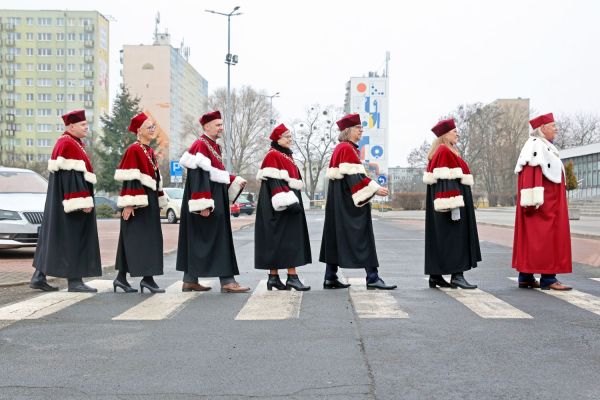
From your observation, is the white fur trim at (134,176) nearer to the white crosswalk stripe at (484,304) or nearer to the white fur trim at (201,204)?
the white fur trim at (201,204)

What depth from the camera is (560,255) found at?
335 inches

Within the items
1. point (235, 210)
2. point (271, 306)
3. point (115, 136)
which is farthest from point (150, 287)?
point (115, 136)

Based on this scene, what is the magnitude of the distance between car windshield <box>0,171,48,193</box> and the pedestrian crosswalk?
5964 millimetres

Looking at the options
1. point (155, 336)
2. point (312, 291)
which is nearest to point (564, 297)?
point (312, 291)

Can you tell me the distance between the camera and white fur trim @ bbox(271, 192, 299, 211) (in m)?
8.37

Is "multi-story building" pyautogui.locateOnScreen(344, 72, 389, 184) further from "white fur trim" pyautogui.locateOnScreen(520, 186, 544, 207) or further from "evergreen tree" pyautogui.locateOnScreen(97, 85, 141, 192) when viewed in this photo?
"white fur trim" pyautogui.locateOnScreen(520, 186, 544, 207)

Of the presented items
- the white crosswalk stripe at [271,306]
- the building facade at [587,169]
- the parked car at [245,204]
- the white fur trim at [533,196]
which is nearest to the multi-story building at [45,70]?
the parked car at [245,204]

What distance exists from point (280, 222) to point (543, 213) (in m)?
3.10

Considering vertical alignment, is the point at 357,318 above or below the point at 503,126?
below

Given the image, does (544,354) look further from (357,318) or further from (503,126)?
(503,126)

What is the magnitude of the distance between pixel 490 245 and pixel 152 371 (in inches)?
574

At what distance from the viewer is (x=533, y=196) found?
855 cm

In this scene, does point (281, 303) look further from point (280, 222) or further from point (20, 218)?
point (20, 218)

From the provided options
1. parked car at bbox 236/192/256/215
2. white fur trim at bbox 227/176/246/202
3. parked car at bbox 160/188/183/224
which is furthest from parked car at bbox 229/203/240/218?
white fur trim at bbox 227/176/246/202
